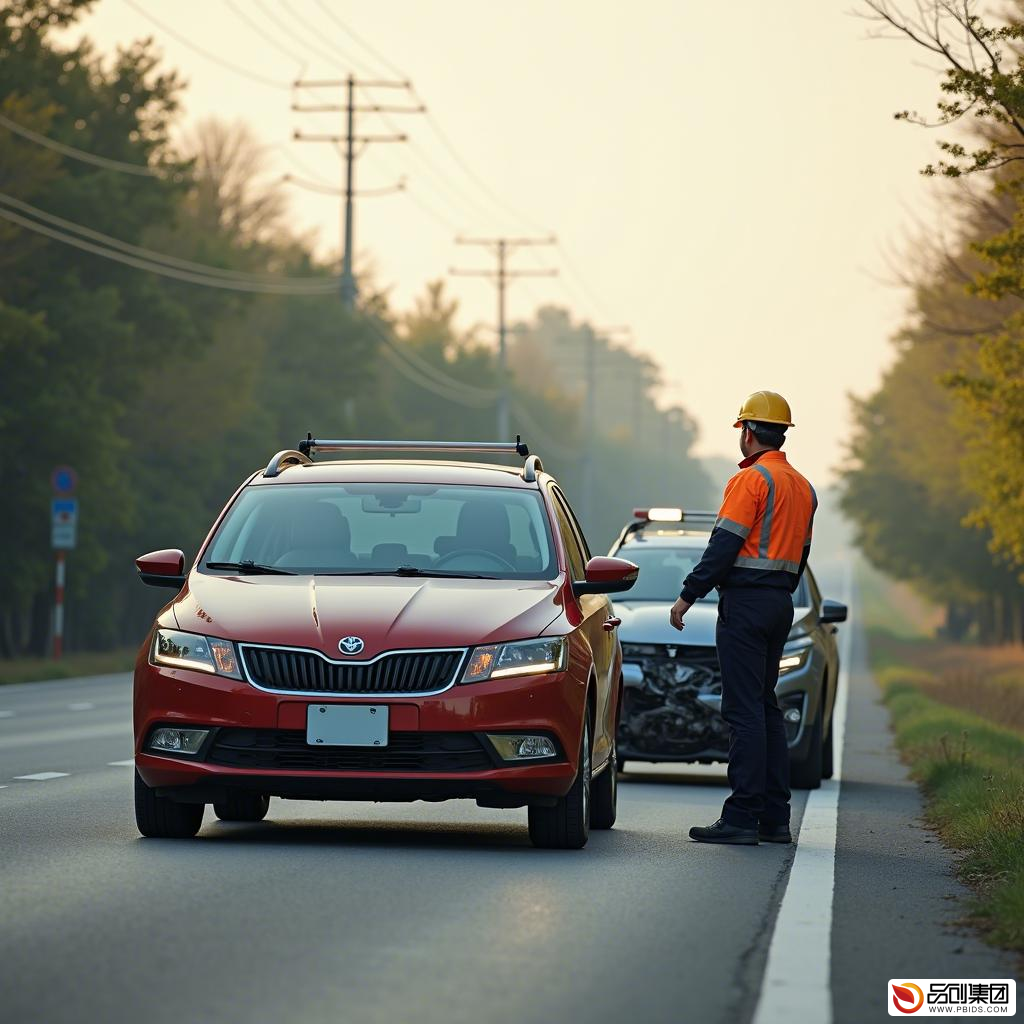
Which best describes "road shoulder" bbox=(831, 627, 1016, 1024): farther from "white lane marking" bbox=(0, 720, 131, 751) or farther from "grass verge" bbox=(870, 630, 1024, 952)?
"white lane marking" bbox=(0, 720, 131, 751)

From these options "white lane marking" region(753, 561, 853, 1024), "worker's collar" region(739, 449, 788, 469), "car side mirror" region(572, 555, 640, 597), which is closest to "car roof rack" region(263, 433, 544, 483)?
"car side mirror" region(572, 555, 640, 597)

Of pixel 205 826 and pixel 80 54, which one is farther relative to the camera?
pixel 80 54

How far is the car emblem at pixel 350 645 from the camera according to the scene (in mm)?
10344

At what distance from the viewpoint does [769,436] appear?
38.4 ft

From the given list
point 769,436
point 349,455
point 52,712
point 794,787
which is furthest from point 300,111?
point 769,436

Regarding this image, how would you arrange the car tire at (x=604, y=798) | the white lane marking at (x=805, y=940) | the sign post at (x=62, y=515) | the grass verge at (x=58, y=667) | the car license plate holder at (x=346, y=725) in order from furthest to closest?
the sign post at (x=62, y=515)
the grass verge at (x=58, y=667)
the car tire at (x=604, y=798)
the car license plate holder at (x=346, y=725)
the white lane marking at (x=805, y=940)

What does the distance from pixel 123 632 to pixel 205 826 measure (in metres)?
51.0

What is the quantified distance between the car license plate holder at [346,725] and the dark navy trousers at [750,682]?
204cm

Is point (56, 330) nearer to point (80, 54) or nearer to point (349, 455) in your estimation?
point (80, 54)

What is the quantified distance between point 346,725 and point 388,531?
5.28 ft

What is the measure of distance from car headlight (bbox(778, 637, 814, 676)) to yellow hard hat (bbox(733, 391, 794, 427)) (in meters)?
4.90

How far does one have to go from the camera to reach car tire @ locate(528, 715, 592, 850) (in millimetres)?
11008

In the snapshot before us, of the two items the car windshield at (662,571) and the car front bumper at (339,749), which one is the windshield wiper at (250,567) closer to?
the car front bumper at (339,749)

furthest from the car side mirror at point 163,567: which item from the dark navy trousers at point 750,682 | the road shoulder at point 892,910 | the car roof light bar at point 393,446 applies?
the road shoulder at point 892,910
